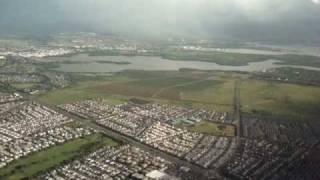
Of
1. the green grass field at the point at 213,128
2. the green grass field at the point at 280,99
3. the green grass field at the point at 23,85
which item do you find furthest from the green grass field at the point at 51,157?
the green grass field at the point at 23,85

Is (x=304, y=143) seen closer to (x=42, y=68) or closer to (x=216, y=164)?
(x=216, y=164)

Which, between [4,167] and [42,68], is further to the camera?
[42,68]

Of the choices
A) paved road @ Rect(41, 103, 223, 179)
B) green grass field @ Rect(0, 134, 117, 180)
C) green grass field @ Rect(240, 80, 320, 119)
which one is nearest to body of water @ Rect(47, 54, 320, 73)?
green grass field @ Rect(240, 80, 320, 119)

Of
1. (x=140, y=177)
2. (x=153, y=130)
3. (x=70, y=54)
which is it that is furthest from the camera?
(x=70, y=54)

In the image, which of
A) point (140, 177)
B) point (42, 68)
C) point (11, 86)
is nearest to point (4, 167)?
point (140, 177)

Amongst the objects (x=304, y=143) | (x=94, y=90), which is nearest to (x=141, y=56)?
(x=94, y=90)

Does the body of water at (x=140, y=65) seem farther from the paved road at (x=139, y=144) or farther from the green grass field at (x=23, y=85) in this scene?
the paved road at (x=139, y=144)

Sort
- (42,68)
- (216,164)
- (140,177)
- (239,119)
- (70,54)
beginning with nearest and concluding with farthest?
(140,177) → (216,164) → (239,119) → (42,68) → (70,54)
